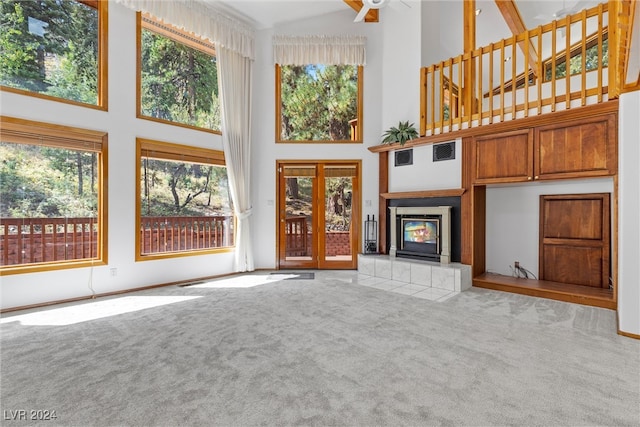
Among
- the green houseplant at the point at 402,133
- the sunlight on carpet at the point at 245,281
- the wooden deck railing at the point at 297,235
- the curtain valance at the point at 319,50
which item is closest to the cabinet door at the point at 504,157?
the green houseplant at the point at 402,133

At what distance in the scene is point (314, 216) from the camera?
5.79 metres

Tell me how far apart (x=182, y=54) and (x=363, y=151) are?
339 cm

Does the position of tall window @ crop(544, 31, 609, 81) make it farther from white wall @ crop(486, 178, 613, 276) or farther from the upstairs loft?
white wall @ crop(486, 178, 613, 276)

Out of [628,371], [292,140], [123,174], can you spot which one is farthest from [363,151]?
[628,371]

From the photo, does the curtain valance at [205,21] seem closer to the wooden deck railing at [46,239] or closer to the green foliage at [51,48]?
the green foliage at [51,48]

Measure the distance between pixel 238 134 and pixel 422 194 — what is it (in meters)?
3.26

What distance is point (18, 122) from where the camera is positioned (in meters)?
3.37

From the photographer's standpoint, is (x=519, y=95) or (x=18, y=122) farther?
(x=519, y=95)

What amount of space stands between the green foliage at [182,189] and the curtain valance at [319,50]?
239 centimetres

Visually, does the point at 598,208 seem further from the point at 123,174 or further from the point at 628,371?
the point at 123,174

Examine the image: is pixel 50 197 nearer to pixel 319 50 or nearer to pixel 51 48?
pixel 51 48

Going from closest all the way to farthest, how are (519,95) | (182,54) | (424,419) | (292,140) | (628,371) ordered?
(424,419), (628,371), (182,54), (519,95), (292,140)

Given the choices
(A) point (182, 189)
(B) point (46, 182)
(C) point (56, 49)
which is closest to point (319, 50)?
(A) point (182, 189)

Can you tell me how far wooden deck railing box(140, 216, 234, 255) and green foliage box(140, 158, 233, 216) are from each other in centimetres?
11
